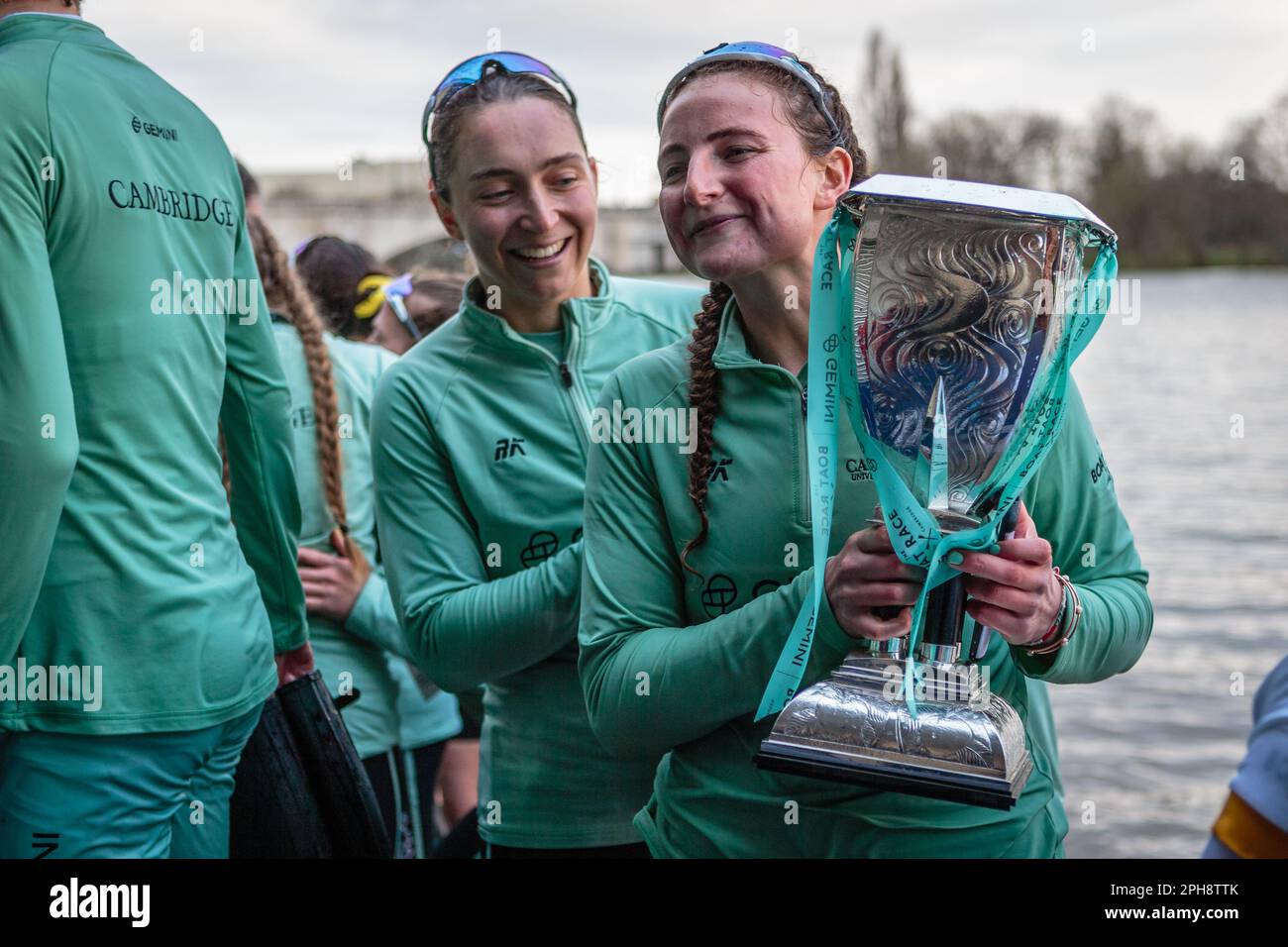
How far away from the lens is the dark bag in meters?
2.25

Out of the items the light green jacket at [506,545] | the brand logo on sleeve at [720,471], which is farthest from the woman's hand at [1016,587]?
the light green jacket at [506,545]

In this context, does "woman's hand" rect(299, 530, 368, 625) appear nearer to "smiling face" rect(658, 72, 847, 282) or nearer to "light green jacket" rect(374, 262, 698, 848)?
"light green jacket" rect(374, 262, 698, 848)

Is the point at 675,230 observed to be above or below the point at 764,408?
above

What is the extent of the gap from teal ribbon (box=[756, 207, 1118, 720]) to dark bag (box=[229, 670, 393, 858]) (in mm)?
1054

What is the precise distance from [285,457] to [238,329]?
0.81 feet

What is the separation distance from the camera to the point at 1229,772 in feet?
21.1

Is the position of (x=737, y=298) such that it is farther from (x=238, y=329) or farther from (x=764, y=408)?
(x=238, y=329)

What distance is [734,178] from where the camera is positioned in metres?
1.61

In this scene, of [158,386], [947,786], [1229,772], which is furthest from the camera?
[1229,772]

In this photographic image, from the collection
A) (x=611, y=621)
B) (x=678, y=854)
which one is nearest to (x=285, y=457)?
(x=611, y=621)

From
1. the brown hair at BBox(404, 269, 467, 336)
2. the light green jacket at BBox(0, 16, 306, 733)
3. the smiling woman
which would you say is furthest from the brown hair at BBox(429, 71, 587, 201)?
the brown hair at BBox(404, 269, 467, 336)
